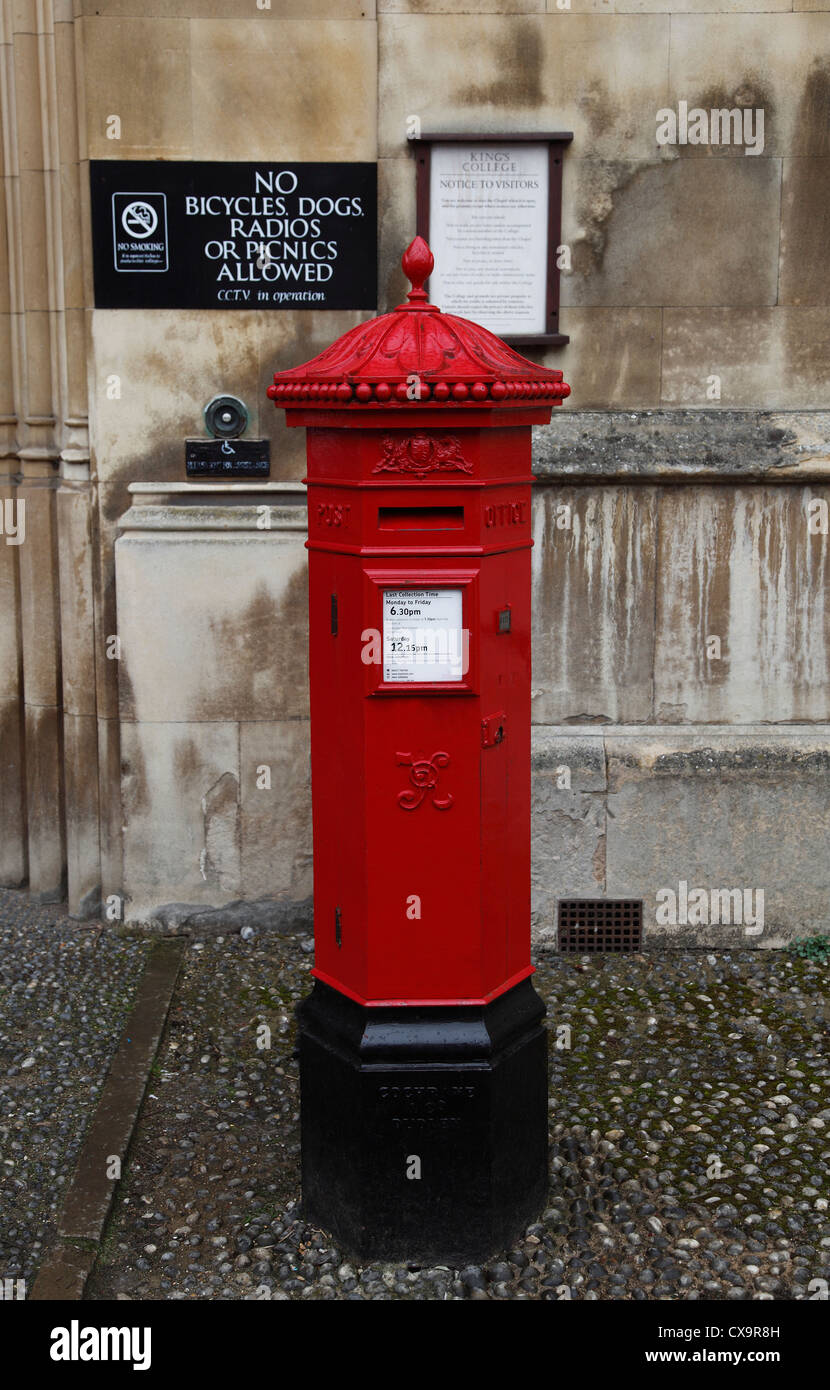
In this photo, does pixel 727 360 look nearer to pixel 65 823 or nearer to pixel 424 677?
pixel 424 677

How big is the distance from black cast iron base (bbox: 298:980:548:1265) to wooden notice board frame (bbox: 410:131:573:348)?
3250mm

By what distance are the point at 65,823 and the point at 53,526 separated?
147 centimetres

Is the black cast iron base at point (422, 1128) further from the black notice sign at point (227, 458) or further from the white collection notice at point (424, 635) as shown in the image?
the black notice sign at point (227, 458)

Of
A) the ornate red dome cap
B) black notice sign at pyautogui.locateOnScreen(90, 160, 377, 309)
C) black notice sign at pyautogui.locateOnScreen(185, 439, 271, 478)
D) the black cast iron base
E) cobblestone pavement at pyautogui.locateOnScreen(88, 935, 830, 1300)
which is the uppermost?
black notice sign at pyautogui.locateOnScreen(90, 160, 377, 309)

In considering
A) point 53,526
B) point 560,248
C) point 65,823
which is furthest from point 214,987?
point 560,248

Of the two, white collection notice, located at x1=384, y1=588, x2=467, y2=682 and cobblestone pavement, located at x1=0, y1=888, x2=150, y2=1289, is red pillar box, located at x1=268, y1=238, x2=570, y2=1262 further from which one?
cobblestone pavement, located at x1=0, y1=888, x2=150, y2=1289

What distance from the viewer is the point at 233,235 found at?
6117mm

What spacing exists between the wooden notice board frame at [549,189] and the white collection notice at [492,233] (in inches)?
0.9

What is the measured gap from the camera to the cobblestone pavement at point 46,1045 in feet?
14.1

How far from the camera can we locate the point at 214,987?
234 inches

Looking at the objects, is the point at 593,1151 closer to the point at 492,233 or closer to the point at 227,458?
the point at 227,458

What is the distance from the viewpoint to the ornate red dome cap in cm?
357

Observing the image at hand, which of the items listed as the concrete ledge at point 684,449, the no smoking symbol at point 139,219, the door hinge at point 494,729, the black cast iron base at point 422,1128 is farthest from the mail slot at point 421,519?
the no smoking symbol at point 139,219

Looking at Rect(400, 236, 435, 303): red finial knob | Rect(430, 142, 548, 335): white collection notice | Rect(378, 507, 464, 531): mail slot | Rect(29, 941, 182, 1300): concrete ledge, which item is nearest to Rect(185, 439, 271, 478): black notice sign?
Rect(430, 142, 548, 335): white collection notice
